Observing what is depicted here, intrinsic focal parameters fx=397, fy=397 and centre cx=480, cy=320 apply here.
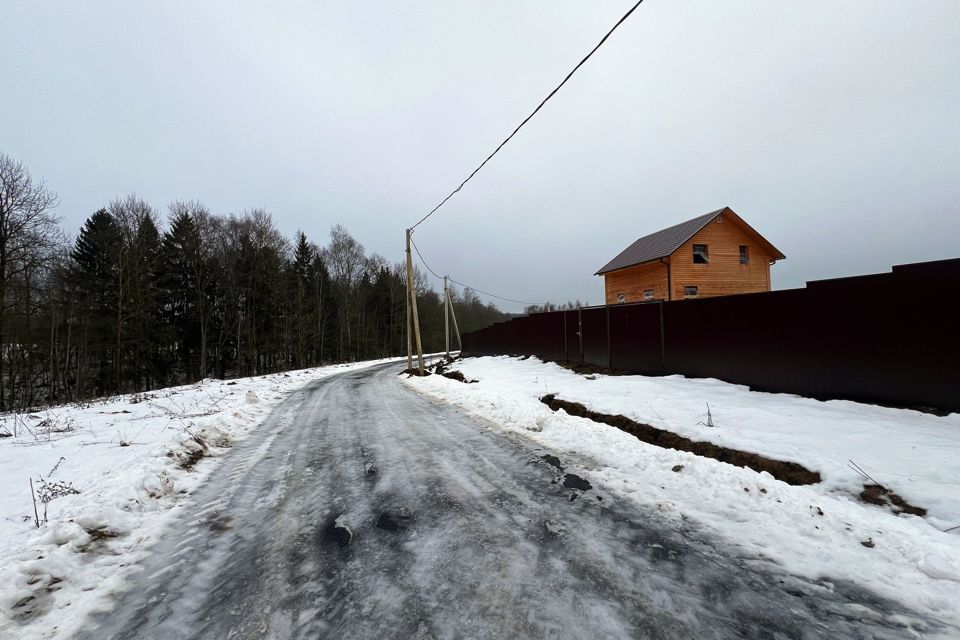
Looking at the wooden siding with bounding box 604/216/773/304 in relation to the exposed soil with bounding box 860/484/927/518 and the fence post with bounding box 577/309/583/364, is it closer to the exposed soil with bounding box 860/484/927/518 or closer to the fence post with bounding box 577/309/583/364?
the fence post with bounding box 577/309/583/364

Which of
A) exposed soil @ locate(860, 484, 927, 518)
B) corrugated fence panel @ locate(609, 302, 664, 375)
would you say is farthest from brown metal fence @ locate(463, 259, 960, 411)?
exposed soil @ locate(860, 484, 927, 518)

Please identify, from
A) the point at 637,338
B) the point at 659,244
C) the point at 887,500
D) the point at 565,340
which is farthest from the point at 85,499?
the point at 659,244

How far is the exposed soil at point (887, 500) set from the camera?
3.69 metres

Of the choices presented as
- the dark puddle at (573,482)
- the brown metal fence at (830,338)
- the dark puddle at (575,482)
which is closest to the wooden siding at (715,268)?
the brown metal fence at (830,338)

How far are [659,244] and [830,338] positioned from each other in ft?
58.4

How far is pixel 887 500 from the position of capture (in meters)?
3.89

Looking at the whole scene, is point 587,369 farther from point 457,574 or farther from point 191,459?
point 457,574

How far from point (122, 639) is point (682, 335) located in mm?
11454

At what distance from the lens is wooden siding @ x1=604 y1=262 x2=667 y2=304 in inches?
872

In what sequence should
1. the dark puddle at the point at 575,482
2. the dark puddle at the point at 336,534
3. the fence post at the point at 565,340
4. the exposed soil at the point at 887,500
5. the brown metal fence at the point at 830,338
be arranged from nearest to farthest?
1. the dark puddle at the point at 336,534
2. the exposed soil at the point at 887,500
3. the dark puddle at the point at 575,482
4. the brown metal fence at the point at 830,338
5. the fence post at the point at 565,340

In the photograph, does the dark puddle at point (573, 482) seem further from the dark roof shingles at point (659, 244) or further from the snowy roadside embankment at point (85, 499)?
the dark roof shingles at point (659, 244)

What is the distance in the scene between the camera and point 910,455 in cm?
464

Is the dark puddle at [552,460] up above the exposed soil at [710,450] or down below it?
below

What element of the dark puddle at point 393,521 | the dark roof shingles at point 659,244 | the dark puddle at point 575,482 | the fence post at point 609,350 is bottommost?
the dark puddle at point 575,482
